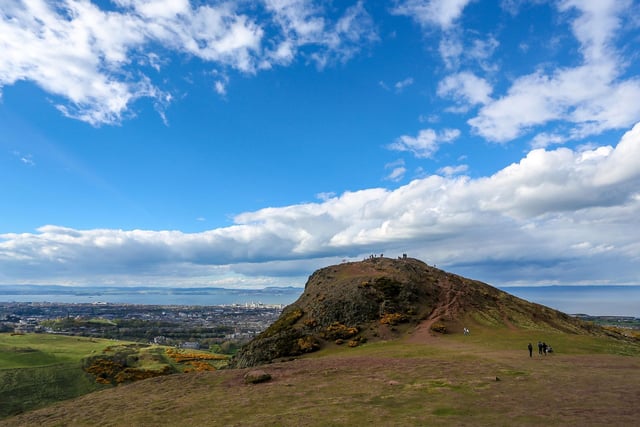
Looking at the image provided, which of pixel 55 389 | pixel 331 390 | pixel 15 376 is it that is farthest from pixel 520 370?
pixel 15 376

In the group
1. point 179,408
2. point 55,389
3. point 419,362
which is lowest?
point 55,389

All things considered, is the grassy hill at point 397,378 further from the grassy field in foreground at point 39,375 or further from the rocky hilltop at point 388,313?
the grassy field in foreground at point 39,375

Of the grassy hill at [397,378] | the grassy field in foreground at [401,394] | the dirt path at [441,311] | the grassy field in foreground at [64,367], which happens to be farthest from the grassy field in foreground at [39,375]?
the dirt path at [441,311]

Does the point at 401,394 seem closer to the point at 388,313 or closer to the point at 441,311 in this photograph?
the point at 388,313

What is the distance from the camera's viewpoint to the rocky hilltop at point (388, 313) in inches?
1971

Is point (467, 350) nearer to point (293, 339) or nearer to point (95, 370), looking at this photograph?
point (293, 339)

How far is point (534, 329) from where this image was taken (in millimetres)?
50375

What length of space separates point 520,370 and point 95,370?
54824 millimetres

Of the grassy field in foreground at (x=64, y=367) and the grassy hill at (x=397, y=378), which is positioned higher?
the grassy hill at (x=397, y=378)

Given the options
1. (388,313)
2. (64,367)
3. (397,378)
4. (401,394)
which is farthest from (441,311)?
(64,367)

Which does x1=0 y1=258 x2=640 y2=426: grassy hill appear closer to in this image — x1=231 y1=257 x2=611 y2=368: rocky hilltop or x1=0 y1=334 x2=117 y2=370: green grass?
x1=231 y1=257 x2=611 y2=368: rocky hilltop

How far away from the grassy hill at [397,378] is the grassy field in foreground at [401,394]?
0.09 m

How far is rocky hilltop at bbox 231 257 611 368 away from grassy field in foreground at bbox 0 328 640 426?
12132 millimetres

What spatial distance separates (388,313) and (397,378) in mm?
27135
